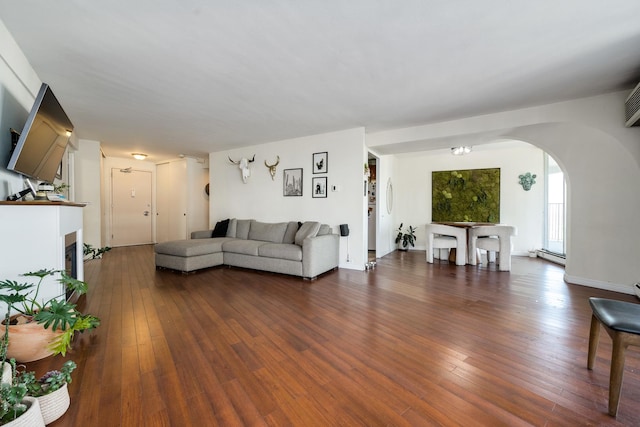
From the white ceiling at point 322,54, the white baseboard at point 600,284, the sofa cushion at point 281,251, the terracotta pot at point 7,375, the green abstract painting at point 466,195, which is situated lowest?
the white baseboard at point 600,284

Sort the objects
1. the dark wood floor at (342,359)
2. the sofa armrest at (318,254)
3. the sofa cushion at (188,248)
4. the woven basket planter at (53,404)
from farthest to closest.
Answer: the sofa cushion at (188,248), the sofa armrest at (318,254), the dark wood floor at (342,359), the woven basket planter at (53,404)

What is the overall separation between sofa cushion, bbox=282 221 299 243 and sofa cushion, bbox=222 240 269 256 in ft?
1.34

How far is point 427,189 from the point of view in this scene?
6934 mm

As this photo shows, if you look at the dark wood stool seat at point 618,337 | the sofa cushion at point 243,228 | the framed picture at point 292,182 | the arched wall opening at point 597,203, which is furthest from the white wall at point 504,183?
the dark wood stool seat at point 618,337

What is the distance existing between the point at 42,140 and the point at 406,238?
657 centimetres

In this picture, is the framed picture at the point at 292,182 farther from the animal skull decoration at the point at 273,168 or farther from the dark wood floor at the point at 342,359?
the dark wood floor at the point at 342,359

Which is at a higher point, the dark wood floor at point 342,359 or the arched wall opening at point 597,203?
the arched wall opening at point 597,203

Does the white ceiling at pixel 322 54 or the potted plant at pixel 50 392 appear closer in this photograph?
the potted plant at pixel 50 392

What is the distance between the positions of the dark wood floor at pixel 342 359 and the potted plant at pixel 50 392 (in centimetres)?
5

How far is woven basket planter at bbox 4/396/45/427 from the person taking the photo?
1070mm

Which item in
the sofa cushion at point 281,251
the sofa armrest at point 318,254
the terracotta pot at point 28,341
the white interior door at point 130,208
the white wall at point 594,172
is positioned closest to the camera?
the terracotta pot at point 28,341

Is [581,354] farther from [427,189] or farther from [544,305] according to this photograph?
[427,189]

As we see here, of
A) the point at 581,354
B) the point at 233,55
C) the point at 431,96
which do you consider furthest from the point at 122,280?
the point at 581,354

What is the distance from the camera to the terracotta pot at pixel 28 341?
66.6 inches
